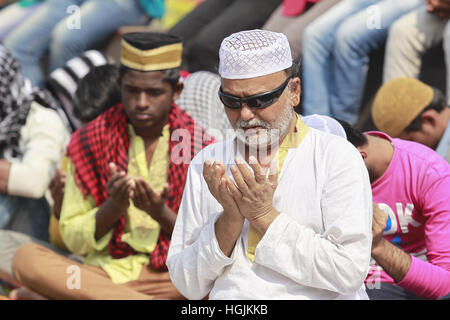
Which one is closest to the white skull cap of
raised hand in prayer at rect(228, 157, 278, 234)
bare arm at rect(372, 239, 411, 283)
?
raised hand in prayer at rect(228, 157, 278, 234)

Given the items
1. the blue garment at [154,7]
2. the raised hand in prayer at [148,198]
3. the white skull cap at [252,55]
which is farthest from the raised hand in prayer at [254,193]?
the blue garment at [154,7]

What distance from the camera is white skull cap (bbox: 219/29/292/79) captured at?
8.26ft

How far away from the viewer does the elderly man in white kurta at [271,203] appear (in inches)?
97.3

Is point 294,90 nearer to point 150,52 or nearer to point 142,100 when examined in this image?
point 142,100

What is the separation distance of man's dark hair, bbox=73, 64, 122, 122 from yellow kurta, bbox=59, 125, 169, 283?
0.60 metres

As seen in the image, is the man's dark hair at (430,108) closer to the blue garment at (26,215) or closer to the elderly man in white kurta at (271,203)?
the elderly man in white kurta at (271,203)

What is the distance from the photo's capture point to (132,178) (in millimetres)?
4027

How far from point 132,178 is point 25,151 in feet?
3.62

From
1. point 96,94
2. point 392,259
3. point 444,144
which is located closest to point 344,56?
point 444,144

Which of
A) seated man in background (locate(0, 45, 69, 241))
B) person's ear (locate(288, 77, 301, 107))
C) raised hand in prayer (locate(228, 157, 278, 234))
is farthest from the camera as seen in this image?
seated man in background (locate(0, 45, 69, 241))

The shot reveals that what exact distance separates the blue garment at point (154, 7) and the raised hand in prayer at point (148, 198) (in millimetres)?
3062

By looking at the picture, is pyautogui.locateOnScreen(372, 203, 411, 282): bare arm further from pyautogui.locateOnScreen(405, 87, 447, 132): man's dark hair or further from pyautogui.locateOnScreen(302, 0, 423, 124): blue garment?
pyautogui.locateOnScreen(302, 0, 423, 124): blue garment

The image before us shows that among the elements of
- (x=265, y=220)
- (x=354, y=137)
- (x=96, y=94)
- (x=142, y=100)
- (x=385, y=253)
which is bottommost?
(x=96, y=94)
